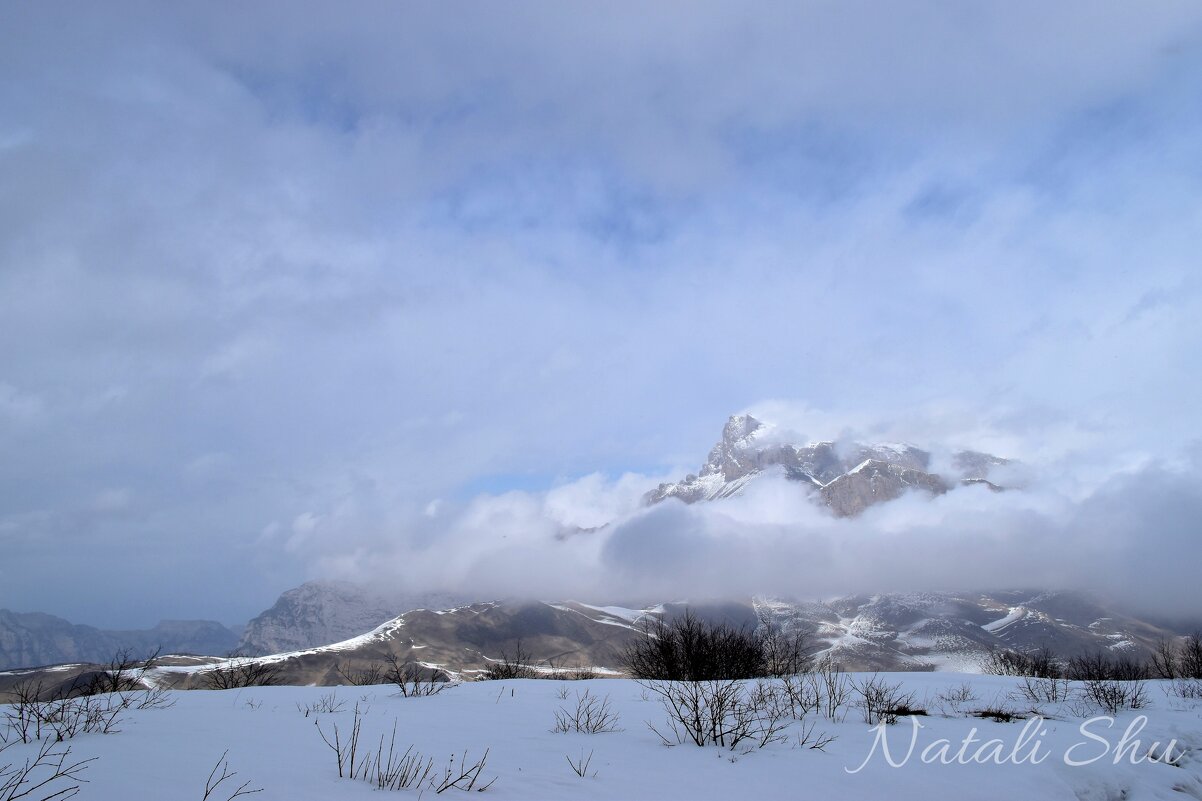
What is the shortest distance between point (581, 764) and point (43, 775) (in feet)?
15.8

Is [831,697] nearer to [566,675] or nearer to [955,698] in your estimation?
[955,698]

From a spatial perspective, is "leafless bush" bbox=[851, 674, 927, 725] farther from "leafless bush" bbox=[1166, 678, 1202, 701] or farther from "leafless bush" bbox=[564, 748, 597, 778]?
"leafless bush" bbox=[1166, 678, 1202, 701]

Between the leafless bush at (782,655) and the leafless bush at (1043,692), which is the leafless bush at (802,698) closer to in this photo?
the leafless bush at (1043,692)

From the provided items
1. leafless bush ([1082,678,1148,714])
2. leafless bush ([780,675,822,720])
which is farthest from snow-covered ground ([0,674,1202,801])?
leafless bush ([1082,678,1148,714])

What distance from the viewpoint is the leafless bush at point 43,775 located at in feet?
15.7

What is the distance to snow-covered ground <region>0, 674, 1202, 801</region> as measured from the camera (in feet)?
19.0

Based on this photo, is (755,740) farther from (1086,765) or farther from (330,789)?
(330,789)

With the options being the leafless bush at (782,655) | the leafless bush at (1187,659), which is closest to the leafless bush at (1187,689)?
the leafless bush at (1187,659)

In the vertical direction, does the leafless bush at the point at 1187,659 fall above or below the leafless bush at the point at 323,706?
below

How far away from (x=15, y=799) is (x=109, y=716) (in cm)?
525

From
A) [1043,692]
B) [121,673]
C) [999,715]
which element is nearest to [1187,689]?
[1043,692]
